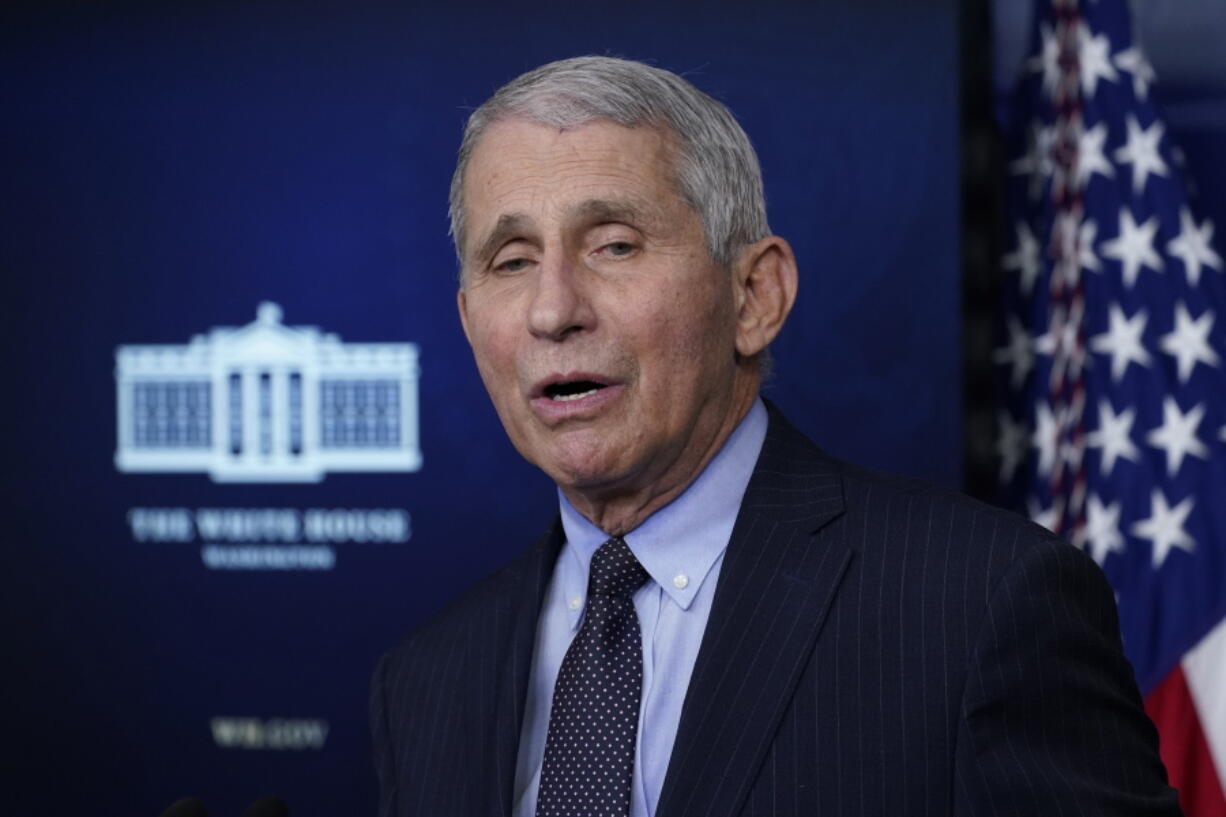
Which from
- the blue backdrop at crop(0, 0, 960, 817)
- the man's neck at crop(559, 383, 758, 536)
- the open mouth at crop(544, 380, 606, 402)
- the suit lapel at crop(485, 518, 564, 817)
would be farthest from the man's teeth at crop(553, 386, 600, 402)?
the blue backdrop at crop(0, 0, 960, 817)

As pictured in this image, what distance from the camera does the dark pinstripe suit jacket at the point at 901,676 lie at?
137cm

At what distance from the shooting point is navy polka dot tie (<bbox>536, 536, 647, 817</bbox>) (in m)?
1.51

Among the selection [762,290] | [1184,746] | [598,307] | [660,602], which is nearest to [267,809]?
[660,602]

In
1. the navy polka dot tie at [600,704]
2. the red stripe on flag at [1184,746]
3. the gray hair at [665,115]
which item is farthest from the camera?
the red stripe on flag at [1184,746]

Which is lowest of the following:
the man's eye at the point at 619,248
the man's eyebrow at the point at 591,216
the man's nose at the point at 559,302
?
the man's nose at the point at 559,302

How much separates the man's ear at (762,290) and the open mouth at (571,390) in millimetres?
214

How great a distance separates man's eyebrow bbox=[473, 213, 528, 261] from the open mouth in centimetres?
18

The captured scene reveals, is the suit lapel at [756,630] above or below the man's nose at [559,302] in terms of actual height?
below

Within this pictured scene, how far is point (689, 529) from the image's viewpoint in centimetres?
163

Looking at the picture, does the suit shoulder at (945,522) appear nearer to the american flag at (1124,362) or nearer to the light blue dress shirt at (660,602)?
the light blue dress shirt at (660,602)

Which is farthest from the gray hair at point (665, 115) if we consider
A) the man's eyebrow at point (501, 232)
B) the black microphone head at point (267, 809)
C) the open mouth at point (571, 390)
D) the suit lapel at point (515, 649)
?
the black microphone head at point (267, 809)

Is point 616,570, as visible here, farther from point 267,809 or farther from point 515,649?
point 267,809

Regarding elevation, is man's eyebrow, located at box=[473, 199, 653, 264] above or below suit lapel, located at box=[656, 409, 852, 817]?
above

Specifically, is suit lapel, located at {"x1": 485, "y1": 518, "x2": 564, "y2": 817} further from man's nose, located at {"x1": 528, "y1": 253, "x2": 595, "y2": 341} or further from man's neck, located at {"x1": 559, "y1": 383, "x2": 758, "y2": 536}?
man's nose, located at {"x1": 528, "y1": 253, "x2": 595, "y2": 341}
